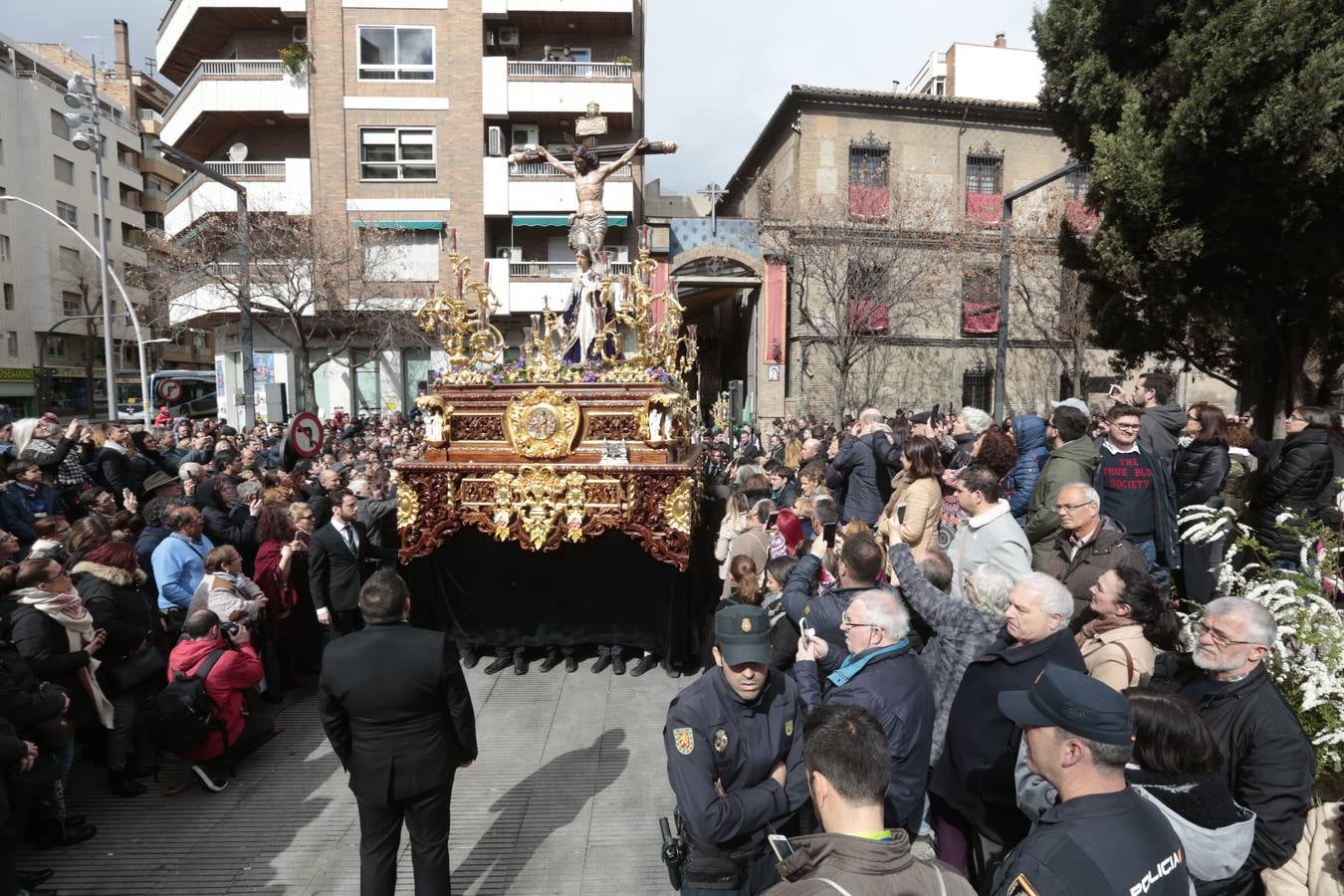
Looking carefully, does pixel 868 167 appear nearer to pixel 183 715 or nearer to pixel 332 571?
pixel 332 571

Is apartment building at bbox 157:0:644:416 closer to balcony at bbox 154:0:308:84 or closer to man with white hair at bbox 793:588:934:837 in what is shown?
balcony at bbox 154:0:308:84

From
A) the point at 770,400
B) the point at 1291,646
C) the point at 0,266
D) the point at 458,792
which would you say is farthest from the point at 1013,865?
the point at 0,266

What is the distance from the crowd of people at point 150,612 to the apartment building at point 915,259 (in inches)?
770

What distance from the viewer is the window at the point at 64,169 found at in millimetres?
35434

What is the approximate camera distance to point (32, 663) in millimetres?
4203

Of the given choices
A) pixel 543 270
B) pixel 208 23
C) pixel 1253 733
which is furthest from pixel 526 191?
pixel 1253 733

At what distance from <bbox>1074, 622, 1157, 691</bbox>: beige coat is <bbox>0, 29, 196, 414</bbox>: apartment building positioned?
3308 centimetres

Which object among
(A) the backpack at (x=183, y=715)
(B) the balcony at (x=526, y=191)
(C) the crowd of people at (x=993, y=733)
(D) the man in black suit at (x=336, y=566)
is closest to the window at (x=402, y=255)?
(B) the balcony at (x=526, y=191)

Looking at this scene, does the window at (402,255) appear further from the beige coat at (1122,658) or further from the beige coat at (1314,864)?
the beige coat at (1314,864)

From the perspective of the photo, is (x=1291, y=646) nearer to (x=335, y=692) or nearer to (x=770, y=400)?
(x=335, y=692)

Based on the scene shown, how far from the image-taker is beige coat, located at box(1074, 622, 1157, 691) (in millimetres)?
3355

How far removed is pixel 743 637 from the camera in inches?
112

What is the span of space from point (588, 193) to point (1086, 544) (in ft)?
17.6

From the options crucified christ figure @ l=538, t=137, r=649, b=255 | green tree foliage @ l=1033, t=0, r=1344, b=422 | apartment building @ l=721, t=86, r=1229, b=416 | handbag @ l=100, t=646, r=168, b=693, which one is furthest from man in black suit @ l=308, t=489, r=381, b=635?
apartment building @ l=721, t=86, r=1229, b=416
